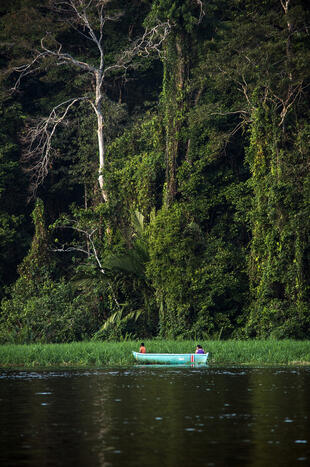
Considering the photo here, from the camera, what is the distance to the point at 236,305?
34469 mm

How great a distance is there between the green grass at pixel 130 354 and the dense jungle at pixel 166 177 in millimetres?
3587

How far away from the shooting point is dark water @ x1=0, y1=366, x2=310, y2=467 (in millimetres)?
11219

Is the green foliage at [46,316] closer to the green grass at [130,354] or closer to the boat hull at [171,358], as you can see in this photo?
the green grass at [130,354]

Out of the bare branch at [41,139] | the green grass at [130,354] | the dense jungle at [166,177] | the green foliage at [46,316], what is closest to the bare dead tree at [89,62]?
the bare branch at [41,139]

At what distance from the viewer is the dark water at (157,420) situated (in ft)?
36.8

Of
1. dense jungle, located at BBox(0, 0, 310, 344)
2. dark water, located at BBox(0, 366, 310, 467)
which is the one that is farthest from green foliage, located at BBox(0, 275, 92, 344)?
dark water, located at BBox(0, 366, 310, 467)

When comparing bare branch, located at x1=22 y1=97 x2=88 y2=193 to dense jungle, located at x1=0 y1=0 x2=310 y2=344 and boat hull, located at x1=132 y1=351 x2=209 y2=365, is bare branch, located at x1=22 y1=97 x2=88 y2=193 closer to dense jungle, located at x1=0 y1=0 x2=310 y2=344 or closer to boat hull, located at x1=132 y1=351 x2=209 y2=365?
dense jungle, located at x1=0 y1=0 x2=310 y2=344

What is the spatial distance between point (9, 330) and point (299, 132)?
15099 mm

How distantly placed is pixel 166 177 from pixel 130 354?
11.1 metres

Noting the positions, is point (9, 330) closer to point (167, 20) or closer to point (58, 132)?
point (58, 132)

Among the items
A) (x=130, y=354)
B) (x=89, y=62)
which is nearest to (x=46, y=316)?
(x=130, y=354)

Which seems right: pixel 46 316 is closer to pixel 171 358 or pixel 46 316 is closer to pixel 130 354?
pixel 130 354

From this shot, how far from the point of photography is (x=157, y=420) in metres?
14.4

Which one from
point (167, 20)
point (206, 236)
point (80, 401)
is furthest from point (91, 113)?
point (80, 401)
